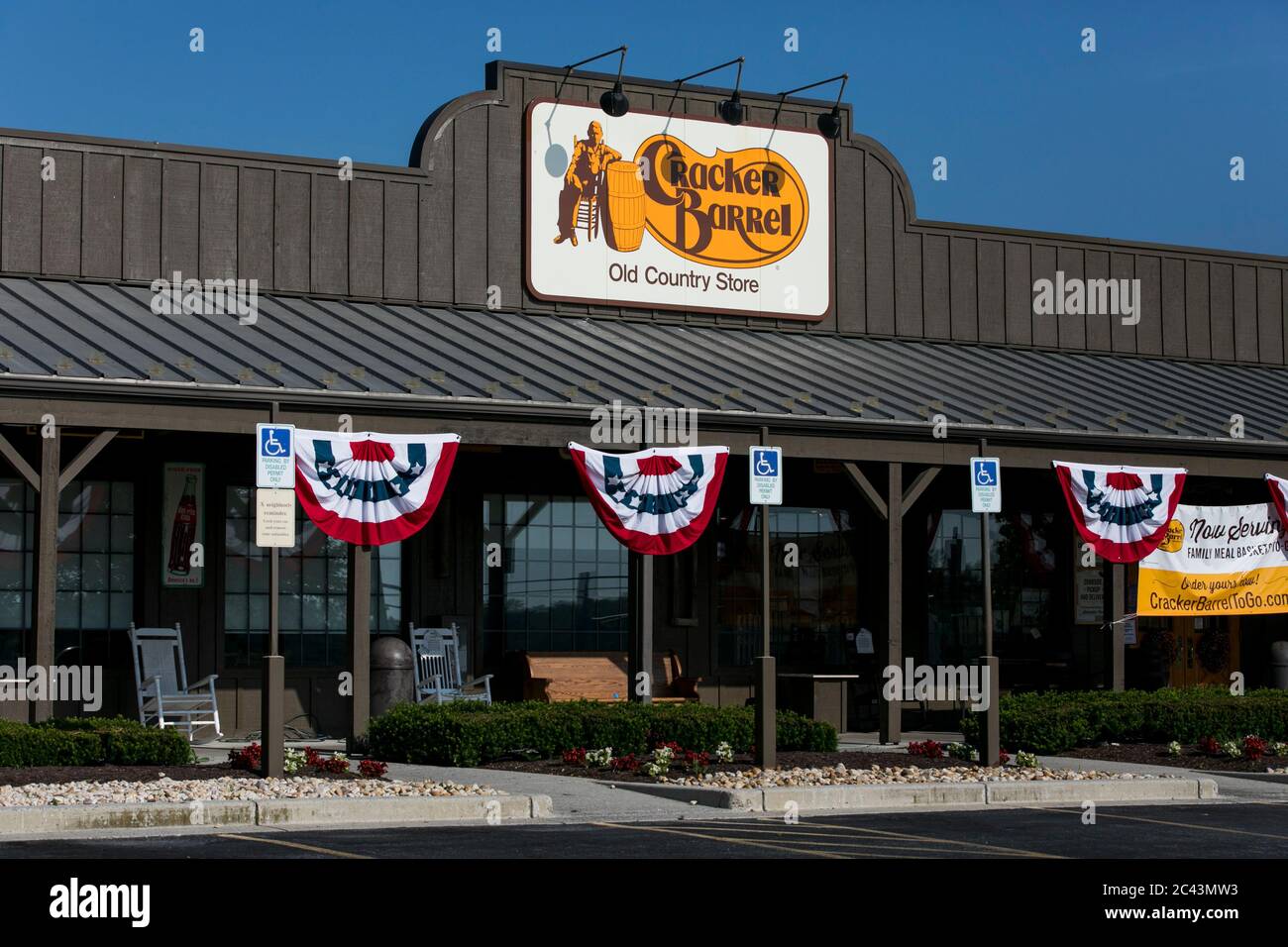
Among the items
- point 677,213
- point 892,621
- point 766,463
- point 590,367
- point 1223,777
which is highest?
point 677,213

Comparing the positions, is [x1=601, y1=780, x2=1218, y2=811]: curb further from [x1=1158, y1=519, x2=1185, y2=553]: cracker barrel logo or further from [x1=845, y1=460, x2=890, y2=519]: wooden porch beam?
[x1=1158, y1=519, x2=1185, y2=553]: cracker barrel logo

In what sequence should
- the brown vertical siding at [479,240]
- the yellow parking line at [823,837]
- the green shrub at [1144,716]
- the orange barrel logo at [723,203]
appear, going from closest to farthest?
1. the yellow parking line at [823,837]
2. the green shrub at [1144,716]
3. the brown vertical siding at [479,240]
4. the orange barrel logo at [723,203]

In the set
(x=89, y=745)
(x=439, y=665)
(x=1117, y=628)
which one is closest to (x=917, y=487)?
(x=1117, y=628)

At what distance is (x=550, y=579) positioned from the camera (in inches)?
898

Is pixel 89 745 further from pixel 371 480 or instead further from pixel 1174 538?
pixel 1174 538

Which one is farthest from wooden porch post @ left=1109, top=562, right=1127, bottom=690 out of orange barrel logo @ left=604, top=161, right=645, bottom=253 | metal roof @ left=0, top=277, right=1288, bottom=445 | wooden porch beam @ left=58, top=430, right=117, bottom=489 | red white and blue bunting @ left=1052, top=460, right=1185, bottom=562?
wooden porch beam @ left=58, top=430, right=117, bottom=489

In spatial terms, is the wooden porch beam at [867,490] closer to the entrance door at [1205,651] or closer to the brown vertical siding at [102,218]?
the entrance door at [1205,651]

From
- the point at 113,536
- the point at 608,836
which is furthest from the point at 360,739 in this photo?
the point at 608,836

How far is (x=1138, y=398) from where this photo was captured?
2450 cm

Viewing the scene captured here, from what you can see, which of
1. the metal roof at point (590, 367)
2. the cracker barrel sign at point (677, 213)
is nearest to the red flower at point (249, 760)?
the metal roof at point (590, 367)

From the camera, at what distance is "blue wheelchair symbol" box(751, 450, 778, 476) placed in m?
16.8

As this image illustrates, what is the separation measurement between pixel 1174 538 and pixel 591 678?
6.82 meters

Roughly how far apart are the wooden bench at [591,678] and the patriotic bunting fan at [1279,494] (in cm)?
701

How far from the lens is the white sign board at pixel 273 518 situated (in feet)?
49.5
